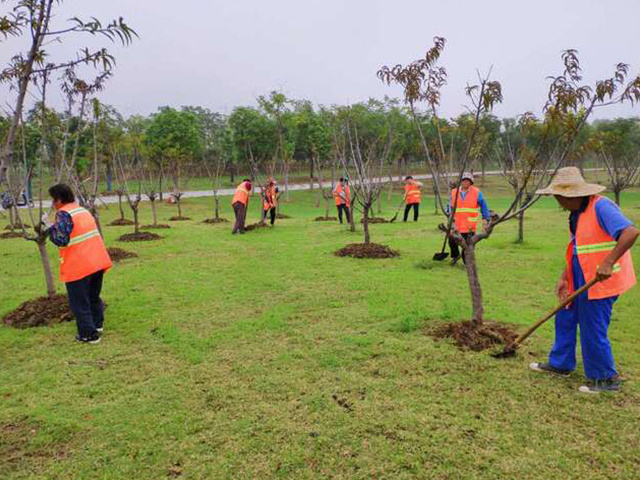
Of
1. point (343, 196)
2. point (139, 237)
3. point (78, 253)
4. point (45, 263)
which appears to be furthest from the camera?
point (343, 196)

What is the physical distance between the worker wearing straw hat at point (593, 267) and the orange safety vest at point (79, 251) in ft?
14.4

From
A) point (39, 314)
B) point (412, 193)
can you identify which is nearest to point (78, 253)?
point (39, 314)

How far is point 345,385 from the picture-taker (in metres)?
4.01

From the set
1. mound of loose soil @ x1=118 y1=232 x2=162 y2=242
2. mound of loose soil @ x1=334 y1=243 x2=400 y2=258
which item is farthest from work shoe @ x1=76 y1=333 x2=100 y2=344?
mound of loose soil @ x1=118 y1=232 x2=162 y2=242

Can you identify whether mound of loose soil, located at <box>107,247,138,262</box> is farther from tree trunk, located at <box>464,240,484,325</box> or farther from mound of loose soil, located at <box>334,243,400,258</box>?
tree trunk, located at <box>464,240,484,325</box>

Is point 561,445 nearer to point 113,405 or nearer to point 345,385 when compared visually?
point 345,385

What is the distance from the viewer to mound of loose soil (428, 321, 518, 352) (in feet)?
15.4

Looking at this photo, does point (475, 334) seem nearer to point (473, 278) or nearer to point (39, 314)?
→ point (473, 278)

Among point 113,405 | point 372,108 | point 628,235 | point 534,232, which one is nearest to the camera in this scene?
point 628,235

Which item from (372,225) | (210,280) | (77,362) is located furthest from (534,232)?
(77,362)

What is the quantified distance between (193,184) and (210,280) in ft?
123

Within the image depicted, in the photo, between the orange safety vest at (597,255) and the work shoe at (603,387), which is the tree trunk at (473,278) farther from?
the work shoe at (603,387)

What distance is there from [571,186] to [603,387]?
5.10 feet

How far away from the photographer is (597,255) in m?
3.63
